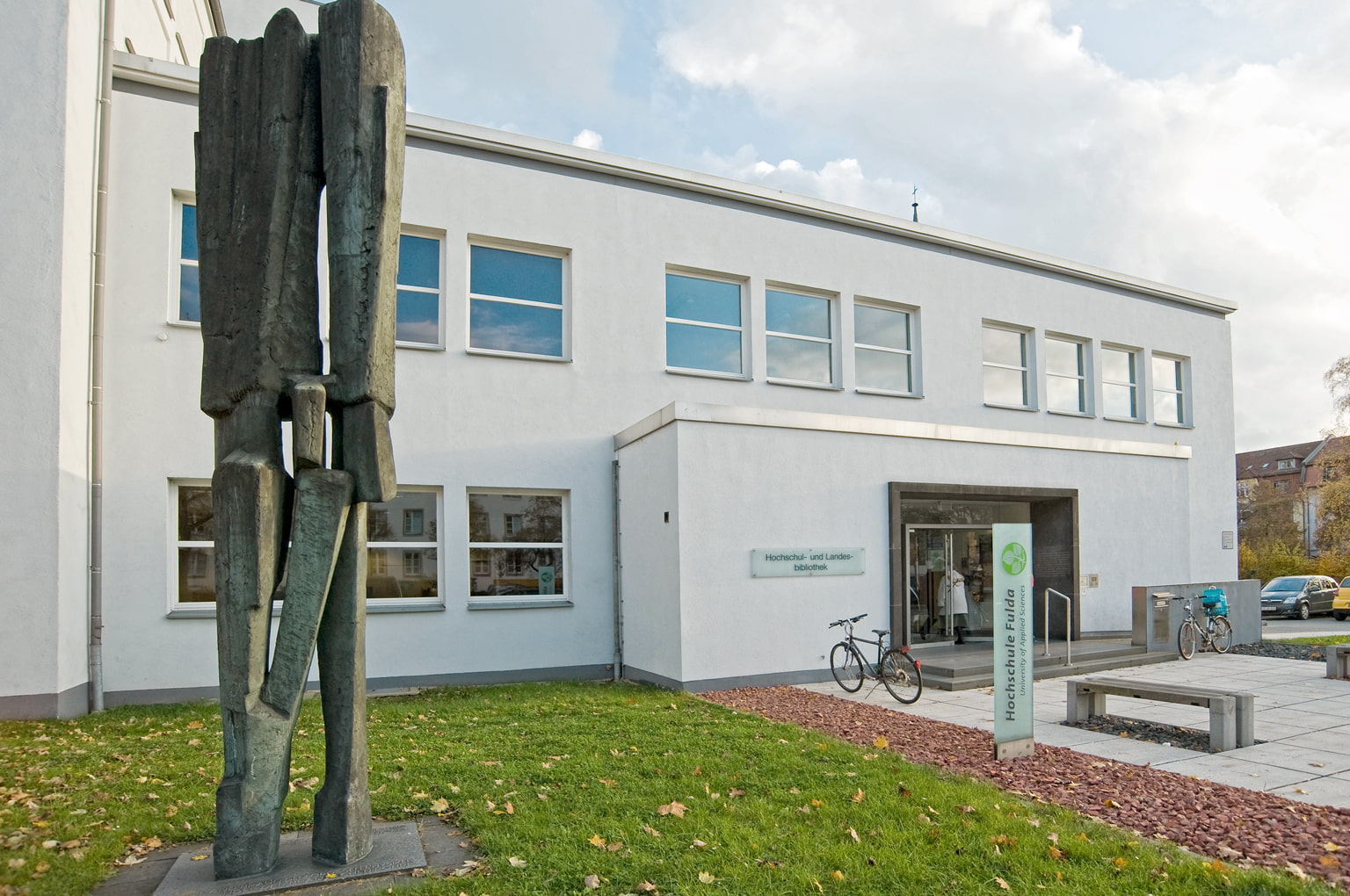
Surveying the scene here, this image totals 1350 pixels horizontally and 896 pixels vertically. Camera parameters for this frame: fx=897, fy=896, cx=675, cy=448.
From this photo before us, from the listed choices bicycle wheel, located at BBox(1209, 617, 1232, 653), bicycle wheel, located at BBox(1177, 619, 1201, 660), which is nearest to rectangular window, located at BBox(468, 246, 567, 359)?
bicycle wheel, located at BBox(1177, 619, 1201, 660)

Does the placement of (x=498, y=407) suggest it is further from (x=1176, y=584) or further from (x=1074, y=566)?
(x=1176, y=584)

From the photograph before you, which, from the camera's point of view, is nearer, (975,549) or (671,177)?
(671,177)

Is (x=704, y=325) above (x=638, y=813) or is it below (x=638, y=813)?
above

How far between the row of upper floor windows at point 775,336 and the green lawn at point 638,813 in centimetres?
632

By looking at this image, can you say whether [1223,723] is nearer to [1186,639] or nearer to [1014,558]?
[1014,558]

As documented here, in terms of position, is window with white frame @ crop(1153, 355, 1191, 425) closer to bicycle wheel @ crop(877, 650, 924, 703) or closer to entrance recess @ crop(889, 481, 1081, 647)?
entrance recess @ crop(889, 481, 1081, 647)

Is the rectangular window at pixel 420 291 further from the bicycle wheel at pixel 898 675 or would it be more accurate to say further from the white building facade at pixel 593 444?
the bicycle wheel at pixel 898 675

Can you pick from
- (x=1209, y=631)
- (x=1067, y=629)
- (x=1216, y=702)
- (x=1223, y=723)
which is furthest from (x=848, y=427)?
(x=1209, y=631)

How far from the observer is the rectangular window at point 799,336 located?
16.0m

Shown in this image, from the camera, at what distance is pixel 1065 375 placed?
65.0 feet

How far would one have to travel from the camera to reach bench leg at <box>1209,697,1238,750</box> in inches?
308

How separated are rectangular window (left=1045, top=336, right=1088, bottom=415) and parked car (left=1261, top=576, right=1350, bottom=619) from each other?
54.8 ft

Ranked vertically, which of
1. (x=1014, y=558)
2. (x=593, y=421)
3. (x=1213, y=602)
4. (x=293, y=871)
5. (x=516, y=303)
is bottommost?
(x=293, y=871)

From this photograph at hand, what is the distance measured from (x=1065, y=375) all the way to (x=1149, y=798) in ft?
50.0
